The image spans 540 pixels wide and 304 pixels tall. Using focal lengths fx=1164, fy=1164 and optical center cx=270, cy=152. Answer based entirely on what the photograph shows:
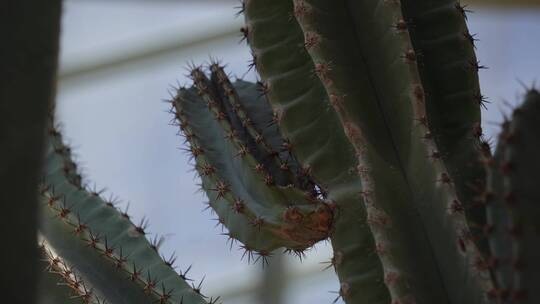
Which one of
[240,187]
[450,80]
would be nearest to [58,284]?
[240,187]

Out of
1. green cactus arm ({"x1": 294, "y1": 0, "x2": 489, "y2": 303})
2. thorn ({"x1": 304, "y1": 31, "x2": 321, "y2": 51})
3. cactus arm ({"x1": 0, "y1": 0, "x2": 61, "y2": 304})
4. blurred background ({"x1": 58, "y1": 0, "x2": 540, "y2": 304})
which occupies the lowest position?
cactus arm ({"x1": 0, "y1": 0, "x2": 61, "y2": 304})

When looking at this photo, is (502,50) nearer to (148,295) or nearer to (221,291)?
(221,291)

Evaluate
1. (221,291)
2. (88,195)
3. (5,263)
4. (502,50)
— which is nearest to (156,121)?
(221,291)

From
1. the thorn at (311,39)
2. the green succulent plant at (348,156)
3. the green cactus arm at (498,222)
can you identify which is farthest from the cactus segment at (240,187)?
the green cactus arm at (498,222)

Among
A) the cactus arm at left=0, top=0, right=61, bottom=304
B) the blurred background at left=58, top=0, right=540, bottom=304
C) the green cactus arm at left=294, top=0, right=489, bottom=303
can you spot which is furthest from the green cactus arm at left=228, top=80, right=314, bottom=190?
the blurred background at left=58, top=0, right=540, bottom=304

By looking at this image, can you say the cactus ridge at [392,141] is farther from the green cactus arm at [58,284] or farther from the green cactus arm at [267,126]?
the green cactus arm at [58,284]

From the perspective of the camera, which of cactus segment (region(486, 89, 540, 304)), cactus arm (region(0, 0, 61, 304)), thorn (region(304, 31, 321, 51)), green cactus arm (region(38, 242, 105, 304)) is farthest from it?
green cactus arm (region(38, 242, 105, 304))

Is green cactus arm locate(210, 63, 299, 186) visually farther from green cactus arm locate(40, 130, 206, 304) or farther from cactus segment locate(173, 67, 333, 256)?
green cactus arm locate(40, 130, 206, 304)
